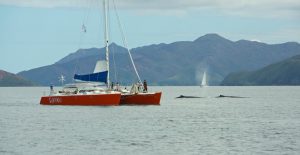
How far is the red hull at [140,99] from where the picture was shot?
300 ft

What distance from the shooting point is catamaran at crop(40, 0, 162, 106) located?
3396 inches

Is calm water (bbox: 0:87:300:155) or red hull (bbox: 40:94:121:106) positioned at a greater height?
red hull (bbox: 40:94:121:106)

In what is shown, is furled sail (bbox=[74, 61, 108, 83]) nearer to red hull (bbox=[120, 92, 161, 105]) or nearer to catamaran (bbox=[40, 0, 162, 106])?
catamaran (bbox=[40, 0, 162, 106])

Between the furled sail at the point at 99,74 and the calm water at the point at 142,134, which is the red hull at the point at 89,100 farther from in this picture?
the calm water at the point at 142,134

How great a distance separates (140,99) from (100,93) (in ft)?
26.0

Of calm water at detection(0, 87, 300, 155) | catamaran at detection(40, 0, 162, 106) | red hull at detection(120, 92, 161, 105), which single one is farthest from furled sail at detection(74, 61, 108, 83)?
calm water at detection(0, 87, 300, 155)

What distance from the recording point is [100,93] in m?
85.8

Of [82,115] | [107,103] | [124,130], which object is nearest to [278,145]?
[124,130]

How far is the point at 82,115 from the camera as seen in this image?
250 ft

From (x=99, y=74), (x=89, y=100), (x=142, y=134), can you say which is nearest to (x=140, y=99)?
(x=99, y=74)

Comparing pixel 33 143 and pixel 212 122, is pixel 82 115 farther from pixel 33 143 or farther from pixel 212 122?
pixel 33 143

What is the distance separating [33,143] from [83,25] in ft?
151

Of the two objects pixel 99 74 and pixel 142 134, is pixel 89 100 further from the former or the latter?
pixel 142 134

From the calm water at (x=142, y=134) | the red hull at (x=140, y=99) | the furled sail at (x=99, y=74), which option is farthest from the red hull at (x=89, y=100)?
the calm water at (x=142, y=134)
